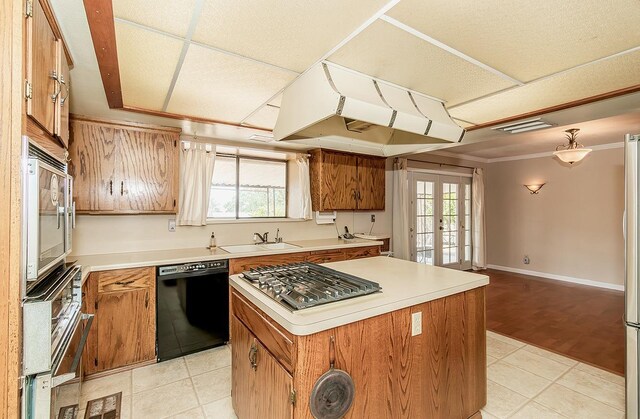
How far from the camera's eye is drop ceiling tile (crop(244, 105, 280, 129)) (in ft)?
8.43

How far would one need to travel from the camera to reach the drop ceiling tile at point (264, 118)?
2570 mm

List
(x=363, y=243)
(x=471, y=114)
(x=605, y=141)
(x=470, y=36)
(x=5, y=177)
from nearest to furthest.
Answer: (x=5, y=177), (x=470, y=36), (x=471, y=114), (x=363, y=243), (x=605, y=141)

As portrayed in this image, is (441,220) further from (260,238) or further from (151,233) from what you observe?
(151,233)

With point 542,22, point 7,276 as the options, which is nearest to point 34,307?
point 7,276

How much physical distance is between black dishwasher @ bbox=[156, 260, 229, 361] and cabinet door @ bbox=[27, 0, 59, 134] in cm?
168

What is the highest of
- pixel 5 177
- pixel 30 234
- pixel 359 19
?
pixel 359 19

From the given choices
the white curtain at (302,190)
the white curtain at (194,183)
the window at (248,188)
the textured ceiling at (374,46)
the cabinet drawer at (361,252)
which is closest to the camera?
the textured ceiling at (374,46)

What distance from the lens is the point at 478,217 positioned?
20.1 ft

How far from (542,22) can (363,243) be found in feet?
9.90

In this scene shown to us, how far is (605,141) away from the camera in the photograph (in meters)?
4.70

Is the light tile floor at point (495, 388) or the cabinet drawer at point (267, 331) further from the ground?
the cabinet drawer at point (267, 331)

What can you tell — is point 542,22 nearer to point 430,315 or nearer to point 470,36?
point 470,36

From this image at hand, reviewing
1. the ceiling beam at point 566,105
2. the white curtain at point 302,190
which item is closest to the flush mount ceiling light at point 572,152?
the ceiling beam at point 566,105

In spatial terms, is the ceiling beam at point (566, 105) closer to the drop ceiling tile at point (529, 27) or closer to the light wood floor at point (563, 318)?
the drop ceiling tile at point (529, 27)
